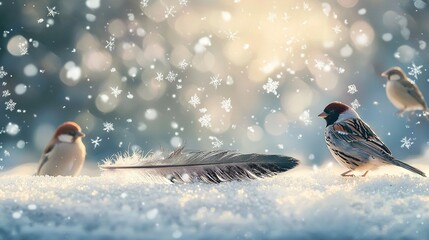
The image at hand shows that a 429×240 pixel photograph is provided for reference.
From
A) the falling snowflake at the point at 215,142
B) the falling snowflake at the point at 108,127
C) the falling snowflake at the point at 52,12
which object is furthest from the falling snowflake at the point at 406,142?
the falling snowflake at the point at 52,12

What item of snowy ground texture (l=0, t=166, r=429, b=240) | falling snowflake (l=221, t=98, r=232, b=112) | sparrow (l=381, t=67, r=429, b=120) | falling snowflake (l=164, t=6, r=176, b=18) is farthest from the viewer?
falling snowflake (l=164, t=6, r=176, b=18)

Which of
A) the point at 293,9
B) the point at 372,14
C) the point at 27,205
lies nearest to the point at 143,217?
the point at 27,205

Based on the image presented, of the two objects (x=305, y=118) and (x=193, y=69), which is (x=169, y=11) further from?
(x=305, y=118)

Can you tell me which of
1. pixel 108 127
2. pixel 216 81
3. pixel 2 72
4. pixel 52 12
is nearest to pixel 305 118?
pixel 216 81

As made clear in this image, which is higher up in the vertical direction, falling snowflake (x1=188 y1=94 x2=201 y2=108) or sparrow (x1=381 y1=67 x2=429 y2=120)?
falling snowflake (x1=188 y1=94 x2=201 y2=108)

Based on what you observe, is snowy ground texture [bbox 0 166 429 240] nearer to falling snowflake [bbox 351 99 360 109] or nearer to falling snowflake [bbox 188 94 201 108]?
falling snowflake [bbox 351 99 360 109]

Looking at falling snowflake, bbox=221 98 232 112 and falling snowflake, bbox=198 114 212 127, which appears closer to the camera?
falling snowflake, bbox=198 114 212 127

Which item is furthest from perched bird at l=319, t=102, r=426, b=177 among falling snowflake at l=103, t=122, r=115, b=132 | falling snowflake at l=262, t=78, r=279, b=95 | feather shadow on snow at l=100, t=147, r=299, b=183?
falling snowflake at l=103, t=122, r=115, b=132

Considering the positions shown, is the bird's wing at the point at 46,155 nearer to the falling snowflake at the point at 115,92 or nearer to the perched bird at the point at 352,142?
the falling snowflake at the point at 115,92
